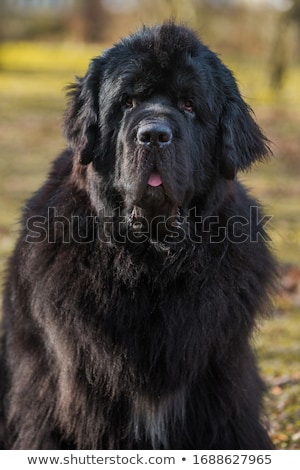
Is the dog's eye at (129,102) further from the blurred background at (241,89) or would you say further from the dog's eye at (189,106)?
the blurred background at (241,89)

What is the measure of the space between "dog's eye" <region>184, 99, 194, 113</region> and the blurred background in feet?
1.92

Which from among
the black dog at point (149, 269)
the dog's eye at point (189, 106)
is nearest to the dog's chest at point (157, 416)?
the black dog at point (149, 269)

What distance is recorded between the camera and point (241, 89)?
4062 mm

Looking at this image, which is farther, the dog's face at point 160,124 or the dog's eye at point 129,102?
the dog's eye at point 129,102

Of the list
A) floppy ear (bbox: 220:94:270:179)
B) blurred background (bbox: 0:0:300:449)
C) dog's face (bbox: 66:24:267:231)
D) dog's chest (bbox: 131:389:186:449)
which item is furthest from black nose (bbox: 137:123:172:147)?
dog's chest (bbox: 131:389:186:449)

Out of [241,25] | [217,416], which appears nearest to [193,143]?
[217,416]

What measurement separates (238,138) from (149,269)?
2.64 ft

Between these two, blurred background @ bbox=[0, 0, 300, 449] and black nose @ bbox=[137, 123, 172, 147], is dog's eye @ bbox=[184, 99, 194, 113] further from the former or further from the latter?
blurred background @ bbox=[0, 0, 300, 449]

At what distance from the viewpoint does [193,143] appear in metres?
3.47

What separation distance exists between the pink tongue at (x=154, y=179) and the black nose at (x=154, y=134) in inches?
5.4

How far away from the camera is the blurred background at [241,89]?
18.1 ft

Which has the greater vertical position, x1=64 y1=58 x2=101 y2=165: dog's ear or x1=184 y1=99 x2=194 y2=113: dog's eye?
x1=184 y1=99 x2=194 y2=113: dog's eye

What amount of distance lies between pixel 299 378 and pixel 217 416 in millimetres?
1569

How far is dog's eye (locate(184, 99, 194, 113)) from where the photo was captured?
3502 mm
